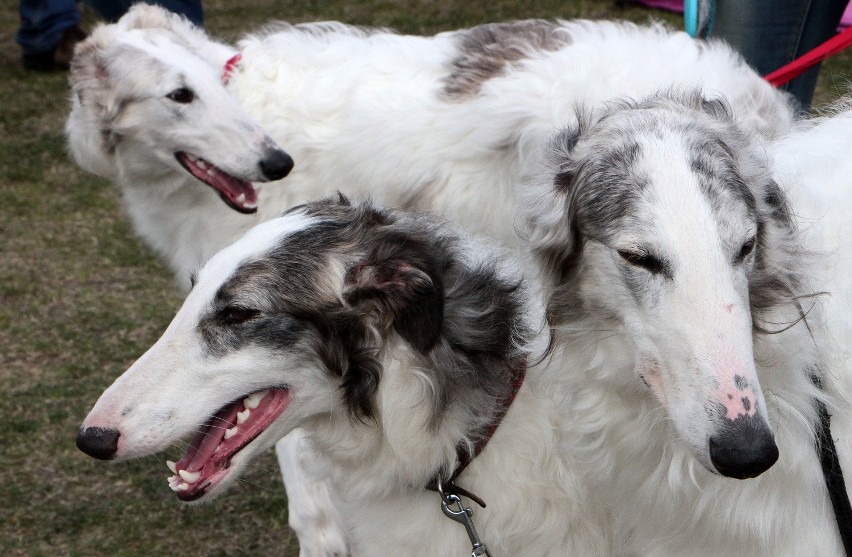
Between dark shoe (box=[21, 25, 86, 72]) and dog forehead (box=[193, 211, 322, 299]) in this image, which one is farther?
dark shoe (box=[21, 25, 86, 72])

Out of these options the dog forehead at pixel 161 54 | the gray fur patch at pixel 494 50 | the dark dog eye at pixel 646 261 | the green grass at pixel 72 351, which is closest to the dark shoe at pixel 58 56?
the green grass at pixel 72 351

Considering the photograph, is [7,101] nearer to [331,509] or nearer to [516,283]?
[331,509]

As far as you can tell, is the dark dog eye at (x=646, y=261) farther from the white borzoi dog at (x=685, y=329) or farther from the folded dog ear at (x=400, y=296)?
the folded dog ear at (x=400, y=296)

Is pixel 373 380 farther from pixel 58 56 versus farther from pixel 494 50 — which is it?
pixel 58 56

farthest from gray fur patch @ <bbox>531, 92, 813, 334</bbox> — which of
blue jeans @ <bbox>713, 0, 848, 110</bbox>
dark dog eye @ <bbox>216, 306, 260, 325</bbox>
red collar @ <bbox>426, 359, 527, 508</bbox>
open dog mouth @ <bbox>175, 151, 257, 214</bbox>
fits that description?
open dog mouth @ <bbox>175, 151, 257, 214</bbox>

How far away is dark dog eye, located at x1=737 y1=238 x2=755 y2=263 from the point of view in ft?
7.23

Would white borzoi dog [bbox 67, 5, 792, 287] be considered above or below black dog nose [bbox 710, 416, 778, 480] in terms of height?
below

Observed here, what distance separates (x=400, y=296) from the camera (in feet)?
8.71

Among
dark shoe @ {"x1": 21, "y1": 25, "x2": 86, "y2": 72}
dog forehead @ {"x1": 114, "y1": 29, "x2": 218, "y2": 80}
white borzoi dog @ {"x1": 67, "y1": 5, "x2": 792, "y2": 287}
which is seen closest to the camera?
white borzoi dog @ {"x1": 67, "y1": 5, "x2": 792, "y2": 287}

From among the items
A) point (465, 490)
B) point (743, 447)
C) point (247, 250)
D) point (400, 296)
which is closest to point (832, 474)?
point (743, 447)

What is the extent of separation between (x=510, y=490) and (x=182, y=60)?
260cm

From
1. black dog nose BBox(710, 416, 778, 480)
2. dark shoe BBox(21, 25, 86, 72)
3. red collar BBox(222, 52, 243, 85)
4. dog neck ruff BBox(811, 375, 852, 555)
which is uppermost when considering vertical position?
black dog nose BBox(710, 416, 778, 480)

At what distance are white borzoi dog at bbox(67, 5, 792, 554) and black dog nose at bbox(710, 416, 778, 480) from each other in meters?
1.55

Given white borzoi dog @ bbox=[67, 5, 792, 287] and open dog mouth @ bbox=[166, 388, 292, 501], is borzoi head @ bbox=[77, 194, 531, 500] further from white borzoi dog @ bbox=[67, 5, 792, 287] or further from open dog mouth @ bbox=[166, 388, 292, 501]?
white borzoi dog @ bbox=[67, 5, 792, 287]
